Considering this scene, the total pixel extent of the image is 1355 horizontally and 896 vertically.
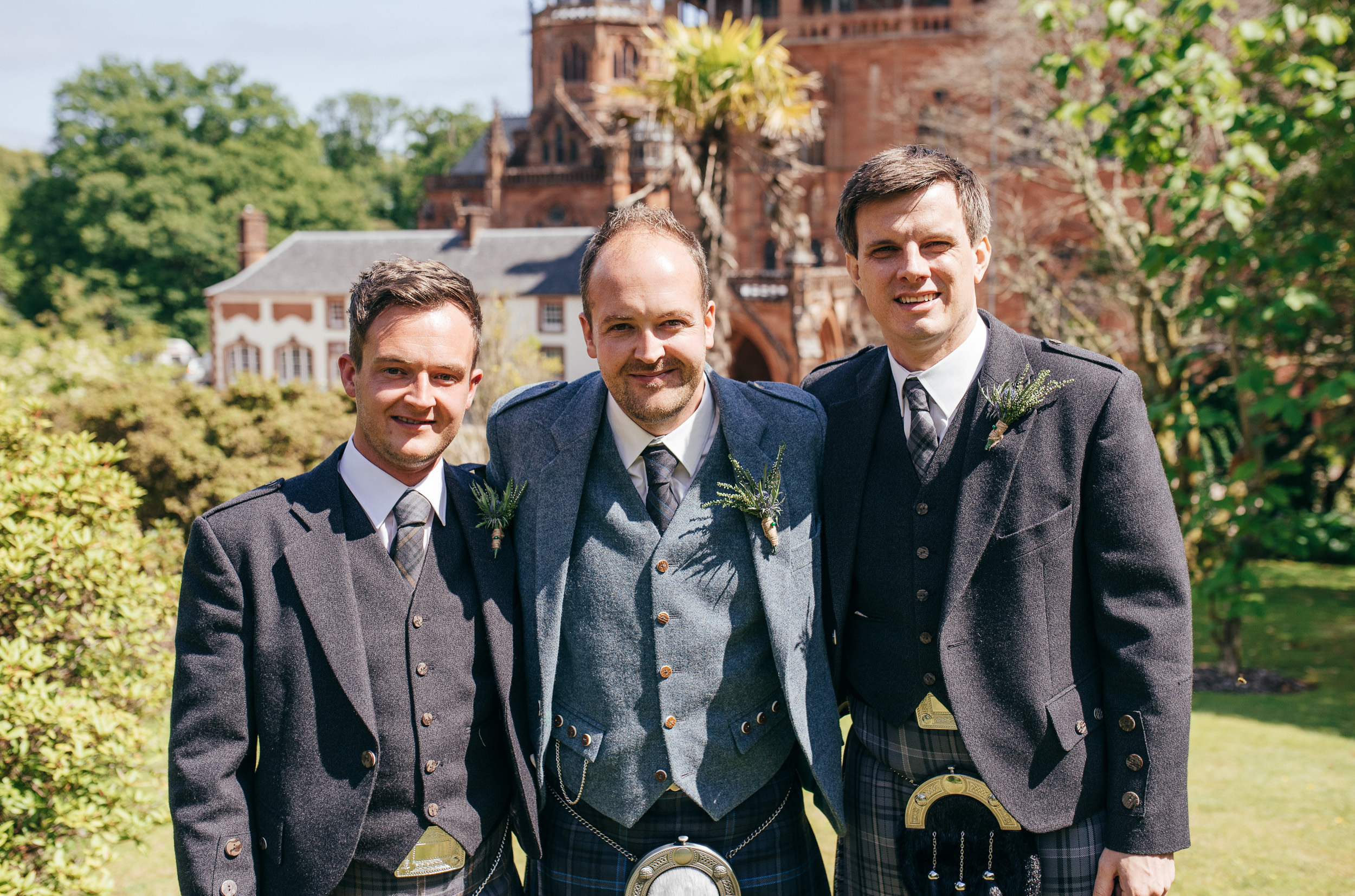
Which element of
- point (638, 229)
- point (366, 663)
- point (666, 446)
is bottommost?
point (366, 663)

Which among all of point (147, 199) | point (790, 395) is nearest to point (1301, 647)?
point (790, 395)

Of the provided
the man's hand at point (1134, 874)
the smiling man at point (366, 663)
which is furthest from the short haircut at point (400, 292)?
the man's hand at point (1134, 874)

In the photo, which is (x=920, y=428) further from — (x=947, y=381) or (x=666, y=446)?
(x=666, y=446)

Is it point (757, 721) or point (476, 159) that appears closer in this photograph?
point (757, 721)

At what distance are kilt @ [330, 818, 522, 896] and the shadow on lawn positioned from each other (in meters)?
7.72

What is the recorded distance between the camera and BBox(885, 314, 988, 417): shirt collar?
298 centimetres

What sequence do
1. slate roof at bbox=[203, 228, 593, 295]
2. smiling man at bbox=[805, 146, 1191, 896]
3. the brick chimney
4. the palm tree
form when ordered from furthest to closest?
the brick chimney
slate roof at bbox=[203, 228, 593, 295]
the palm tree
smiling man at bbox=[805, 146, 1191, 896]

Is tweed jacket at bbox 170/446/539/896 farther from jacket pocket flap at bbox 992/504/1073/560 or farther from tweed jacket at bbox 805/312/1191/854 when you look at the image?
jacket pocket flap at bbox 992/504/1073/560

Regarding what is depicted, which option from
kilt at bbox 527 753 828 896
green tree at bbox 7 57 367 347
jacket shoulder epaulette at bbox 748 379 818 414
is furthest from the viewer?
green tree at bbox 7 57 367 347

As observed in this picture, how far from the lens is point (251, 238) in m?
40.8

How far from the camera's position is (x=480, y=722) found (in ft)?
9.52

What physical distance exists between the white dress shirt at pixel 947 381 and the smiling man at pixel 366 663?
4.40 ft

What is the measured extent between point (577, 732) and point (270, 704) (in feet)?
2.74

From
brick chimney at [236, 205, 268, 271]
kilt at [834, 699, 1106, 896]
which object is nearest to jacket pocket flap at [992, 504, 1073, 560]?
kilt at [834, 699, 1106, 896]
